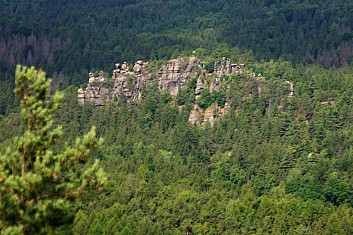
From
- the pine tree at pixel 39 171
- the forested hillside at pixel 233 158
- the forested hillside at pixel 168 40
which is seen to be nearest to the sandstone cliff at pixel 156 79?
the forested hillside at pixel 233 158

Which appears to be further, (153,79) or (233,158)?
(153,79)

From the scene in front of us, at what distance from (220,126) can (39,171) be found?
317 feet

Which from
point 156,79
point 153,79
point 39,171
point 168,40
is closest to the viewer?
point 39,171

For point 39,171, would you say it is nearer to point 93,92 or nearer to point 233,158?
point 233,158

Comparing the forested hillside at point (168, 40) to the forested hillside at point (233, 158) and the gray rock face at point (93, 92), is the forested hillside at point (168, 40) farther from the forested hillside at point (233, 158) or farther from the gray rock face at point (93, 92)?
the forested hillside at point (233, 158)

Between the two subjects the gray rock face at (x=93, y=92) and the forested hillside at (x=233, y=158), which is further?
the gray rock face at (x=93, y=92)

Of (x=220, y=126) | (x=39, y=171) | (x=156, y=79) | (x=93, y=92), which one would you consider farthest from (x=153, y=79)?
(x=39, y=171)

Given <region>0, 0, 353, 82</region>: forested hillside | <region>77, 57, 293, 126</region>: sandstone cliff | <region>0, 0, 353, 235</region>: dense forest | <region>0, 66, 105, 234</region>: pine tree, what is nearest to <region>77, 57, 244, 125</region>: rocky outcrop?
<region>77, 57, 293, 126</region>: sandstone cliff

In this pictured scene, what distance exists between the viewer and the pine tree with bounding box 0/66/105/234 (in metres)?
35.2

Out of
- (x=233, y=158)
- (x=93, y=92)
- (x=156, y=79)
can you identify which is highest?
(x=156, y=79)

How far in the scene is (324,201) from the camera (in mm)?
106062

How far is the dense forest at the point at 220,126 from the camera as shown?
3701 inches

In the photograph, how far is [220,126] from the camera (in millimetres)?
131875

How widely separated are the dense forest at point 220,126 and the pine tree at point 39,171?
3575 centimetres
